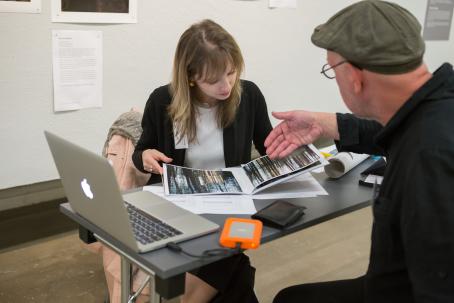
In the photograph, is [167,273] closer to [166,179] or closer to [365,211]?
[166,179]

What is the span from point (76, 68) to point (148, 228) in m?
1.43

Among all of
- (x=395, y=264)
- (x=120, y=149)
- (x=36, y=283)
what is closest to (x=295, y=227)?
(x=395, y=264)

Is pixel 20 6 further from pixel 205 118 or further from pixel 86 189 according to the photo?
pixel 86 189

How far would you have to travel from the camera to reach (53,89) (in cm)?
240

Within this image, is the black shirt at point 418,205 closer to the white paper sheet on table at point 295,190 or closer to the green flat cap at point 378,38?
the green flat cap at point 378,38

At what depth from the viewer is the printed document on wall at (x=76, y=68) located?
7.80ft

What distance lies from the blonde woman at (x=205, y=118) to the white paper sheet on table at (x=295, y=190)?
0.27m

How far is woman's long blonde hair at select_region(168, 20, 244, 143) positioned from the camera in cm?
176

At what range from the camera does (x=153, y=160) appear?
5.67 ft

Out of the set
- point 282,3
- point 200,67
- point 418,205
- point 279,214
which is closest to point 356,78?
point 418,205

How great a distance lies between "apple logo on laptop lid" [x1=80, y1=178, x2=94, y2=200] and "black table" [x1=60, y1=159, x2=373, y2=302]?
Result: 0.10 metres

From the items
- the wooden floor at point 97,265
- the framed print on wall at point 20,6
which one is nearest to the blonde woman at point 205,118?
the wooden floor at point 97,265

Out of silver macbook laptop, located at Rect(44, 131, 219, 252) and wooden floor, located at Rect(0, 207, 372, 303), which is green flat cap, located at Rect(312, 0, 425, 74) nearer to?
silver macbook laptop, located at Rect(44, 131, 219, 252)

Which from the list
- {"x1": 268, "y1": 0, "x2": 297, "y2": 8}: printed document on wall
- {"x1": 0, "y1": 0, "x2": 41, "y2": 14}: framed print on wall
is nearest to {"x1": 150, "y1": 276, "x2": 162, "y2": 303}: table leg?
{"x1": 0, "y1": 0, "x2": 41, "y2": 14}: framed print on wall
